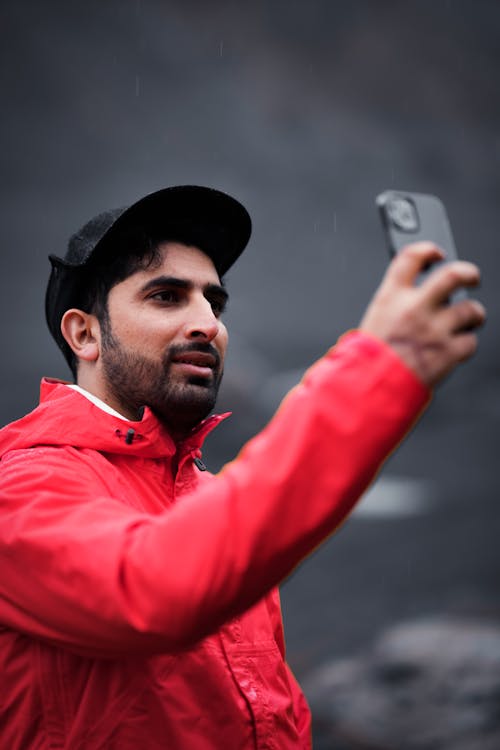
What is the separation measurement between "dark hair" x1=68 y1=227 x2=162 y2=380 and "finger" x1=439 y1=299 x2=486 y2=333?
939 mm

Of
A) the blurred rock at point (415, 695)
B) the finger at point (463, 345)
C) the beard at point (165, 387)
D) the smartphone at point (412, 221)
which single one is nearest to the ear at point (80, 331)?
the beard at point (165, 387)

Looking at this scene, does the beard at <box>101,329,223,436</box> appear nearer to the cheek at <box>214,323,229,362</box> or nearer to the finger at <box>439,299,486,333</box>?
Answer: the cheek at <box>214,323,229,362</box>

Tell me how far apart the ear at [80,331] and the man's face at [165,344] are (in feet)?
0.22

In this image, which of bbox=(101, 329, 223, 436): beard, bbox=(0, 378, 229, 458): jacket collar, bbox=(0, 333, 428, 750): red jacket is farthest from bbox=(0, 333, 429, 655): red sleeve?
bbox=(101, 329, 223, 436): beard

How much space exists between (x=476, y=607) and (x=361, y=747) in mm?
3109

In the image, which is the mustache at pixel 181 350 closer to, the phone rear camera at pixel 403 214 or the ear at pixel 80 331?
the ear at pixel 80 331

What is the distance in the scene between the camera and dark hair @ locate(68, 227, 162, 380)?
177cm

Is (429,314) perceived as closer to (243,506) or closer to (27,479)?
(243,506)

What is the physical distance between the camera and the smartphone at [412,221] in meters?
1.06

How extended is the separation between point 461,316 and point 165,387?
0.82 m

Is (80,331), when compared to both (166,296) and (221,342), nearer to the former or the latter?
(166,296)

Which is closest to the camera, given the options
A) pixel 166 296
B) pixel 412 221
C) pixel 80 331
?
pixel 412 221

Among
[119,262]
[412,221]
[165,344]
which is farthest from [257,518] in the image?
[119,262]

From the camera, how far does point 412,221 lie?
42.6 inches
